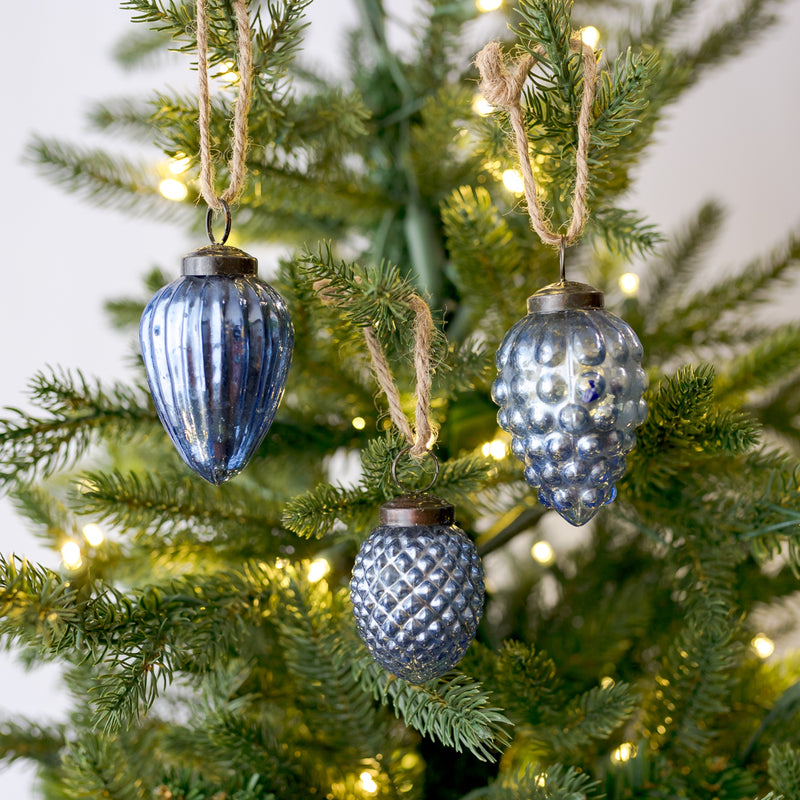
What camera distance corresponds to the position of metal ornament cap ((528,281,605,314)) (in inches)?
14.4

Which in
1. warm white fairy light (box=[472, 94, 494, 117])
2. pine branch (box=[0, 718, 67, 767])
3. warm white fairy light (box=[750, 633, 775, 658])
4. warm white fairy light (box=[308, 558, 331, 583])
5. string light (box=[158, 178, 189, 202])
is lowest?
pine branch (box=[0, 718, 67, 767])

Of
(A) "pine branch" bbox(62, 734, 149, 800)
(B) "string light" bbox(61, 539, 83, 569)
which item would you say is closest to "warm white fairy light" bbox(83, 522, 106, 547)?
(B) "string light" bbox(61, 539, 83, 569)

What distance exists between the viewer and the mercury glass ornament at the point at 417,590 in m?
0.37

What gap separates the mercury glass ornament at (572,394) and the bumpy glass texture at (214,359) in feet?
0.38

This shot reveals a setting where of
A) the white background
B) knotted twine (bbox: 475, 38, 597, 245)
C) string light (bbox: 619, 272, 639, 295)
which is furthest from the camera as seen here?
the white background

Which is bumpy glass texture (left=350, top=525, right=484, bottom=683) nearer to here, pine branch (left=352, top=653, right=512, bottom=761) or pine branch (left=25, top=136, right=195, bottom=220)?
pine branch (left=352, top=653, right=512, bottom=761)

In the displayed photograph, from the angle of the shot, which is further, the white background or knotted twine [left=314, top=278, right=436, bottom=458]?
the white background

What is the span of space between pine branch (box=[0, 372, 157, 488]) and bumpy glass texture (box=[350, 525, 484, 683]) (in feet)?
0.61

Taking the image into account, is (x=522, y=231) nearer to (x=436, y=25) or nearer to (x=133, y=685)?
(x=436, y=25)

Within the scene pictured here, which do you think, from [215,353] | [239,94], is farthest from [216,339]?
[239,94]

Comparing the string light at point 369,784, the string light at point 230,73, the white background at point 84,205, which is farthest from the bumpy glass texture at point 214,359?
the white background at point 84,205

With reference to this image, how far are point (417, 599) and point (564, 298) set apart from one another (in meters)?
0.16

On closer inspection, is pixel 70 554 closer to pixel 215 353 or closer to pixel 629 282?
pixel 215 353

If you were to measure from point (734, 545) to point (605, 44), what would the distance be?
40 cm
